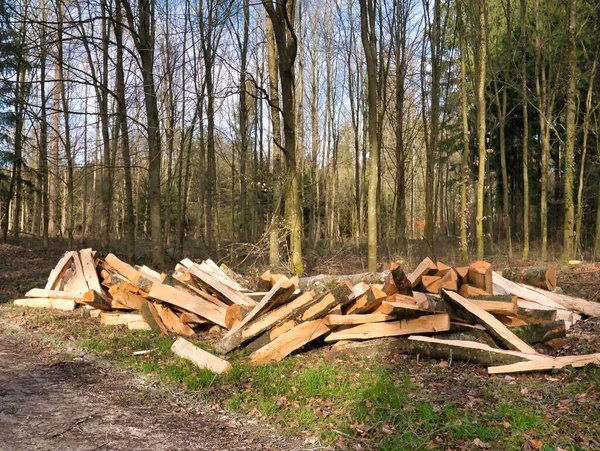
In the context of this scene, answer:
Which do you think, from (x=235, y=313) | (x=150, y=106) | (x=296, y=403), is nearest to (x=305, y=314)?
(x=235, y=313)

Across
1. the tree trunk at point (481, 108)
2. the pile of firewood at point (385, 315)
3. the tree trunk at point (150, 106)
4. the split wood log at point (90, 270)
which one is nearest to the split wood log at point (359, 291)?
the pile of firewood at point (385, 315)

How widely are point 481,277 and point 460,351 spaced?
1674 mm

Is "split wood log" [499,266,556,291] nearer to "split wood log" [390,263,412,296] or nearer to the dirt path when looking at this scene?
"split wood log" [390,263,412,296]

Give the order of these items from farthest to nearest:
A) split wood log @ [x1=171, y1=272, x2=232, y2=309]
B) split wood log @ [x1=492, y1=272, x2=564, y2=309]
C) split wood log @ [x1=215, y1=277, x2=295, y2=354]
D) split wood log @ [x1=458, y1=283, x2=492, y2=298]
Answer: split wood log @ [x1=171, y1=272, x2=232, y2=309]
split wood log @ [x1=492, y1=272, x2=564, y2=309]
split wood log @ [x1=458, y1=283, x2=492, y2=298]
split wood log @ [x1=215, y1=277, x2=295, y2=354]

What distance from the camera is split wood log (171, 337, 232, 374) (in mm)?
5324

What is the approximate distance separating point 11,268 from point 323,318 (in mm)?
13553

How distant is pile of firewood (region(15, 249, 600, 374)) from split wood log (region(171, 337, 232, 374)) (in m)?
0.02

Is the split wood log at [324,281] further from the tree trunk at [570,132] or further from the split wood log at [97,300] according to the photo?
the tree trunk at [570,132]

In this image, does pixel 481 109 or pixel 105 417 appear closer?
pixel 105 417

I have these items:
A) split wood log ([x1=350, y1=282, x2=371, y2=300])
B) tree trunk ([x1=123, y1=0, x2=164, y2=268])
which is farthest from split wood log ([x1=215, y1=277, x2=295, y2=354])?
tree trunk ([x1=123, y1=0, x2=164, y2=268])

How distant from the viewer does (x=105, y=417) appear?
168 inches

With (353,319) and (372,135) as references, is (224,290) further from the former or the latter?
(372,135)

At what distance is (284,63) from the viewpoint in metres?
11.3

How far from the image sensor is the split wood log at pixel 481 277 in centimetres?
647
